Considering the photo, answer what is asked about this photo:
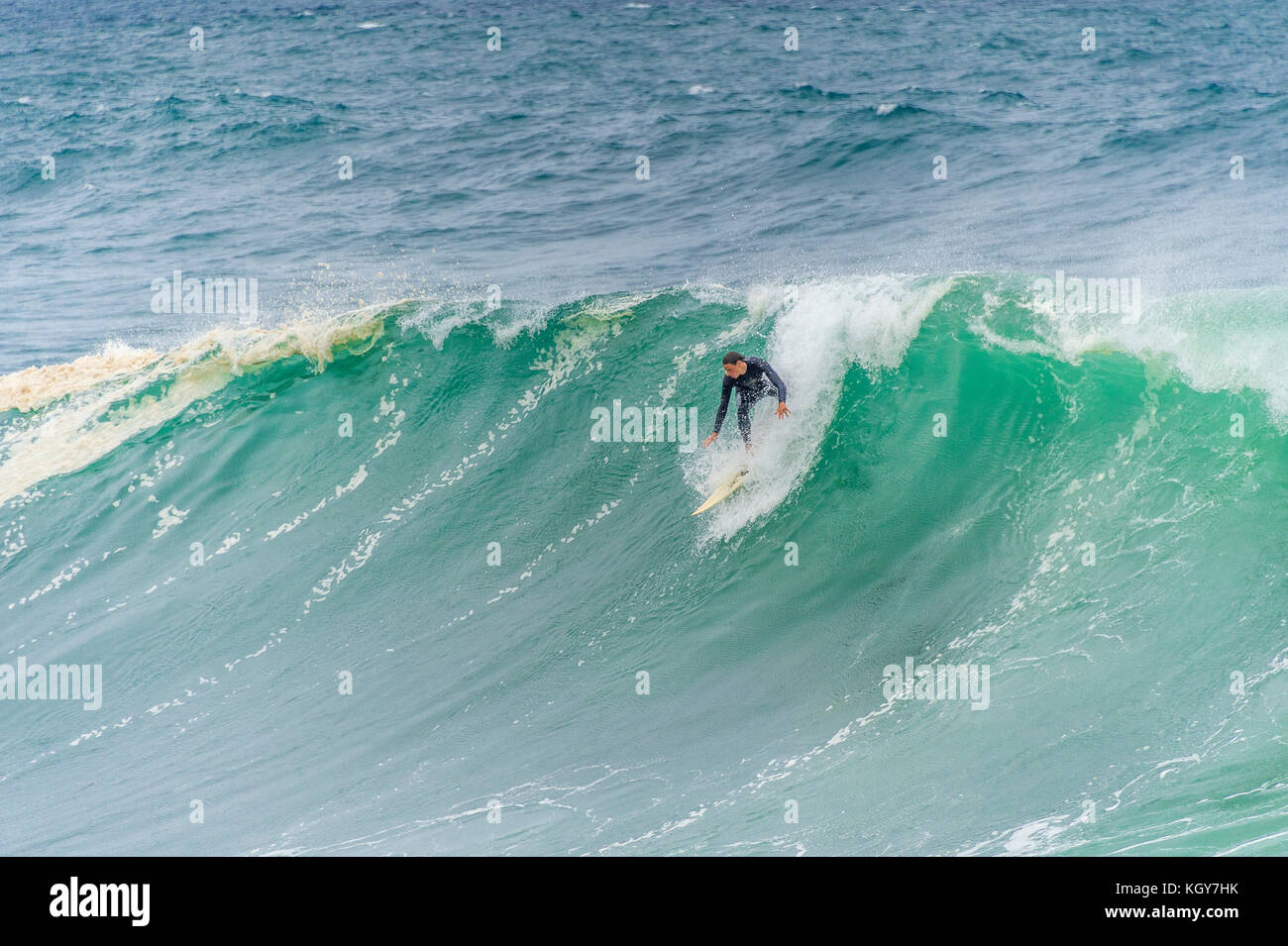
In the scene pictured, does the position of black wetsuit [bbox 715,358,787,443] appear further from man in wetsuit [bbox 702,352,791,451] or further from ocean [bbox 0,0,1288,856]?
ocean [bbox 0,0,1288,856]

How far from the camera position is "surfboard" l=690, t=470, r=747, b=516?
912 centimetres

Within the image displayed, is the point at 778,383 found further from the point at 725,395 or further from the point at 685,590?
the point at 685,590

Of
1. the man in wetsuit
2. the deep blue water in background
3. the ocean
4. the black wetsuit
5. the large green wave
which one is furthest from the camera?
the deep blue water in background

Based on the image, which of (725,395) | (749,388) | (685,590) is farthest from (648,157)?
(685,590)

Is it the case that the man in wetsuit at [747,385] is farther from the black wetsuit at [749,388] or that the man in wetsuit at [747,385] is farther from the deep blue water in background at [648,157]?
Answer: the deep blue water in background at [648,157]

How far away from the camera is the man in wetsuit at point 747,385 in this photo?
8094mm

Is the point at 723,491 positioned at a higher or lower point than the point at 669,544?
higher

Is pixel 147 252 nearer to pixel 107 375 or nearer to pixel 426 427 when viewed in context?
pixel 107 375

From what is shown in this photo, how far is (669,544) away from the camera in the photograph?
29.6ft

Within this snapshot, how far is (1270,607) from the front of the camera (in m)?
7.24

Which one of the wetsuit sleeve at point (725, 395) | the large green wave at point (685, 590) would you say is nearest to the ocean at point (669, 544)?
the large green wave at point (685, 590)

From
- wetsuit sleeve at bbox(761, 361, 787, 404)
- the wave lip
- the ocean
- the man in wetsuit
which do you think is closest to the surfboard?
the ocean

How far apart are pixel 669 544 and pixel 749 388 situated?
163 cm

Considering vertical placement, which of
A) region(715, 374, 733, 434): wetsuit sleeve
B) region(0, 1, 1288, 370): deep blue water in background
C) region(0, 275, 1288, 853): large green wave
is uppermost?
region(0, 1, 1288, 370): deep blue water in background
